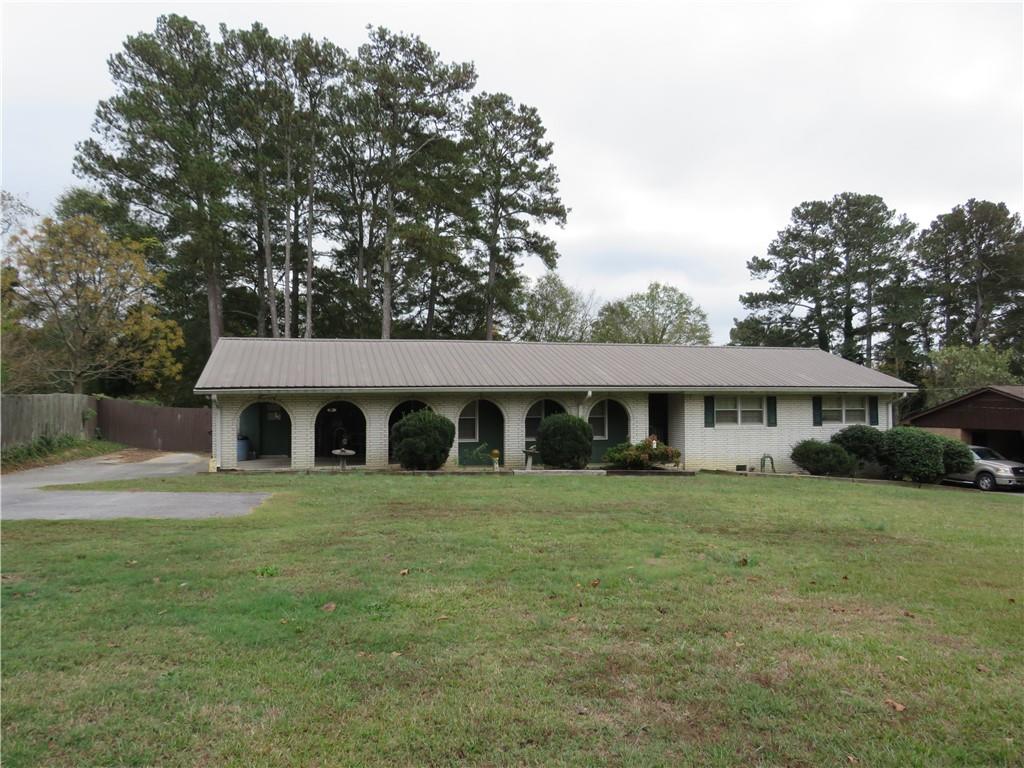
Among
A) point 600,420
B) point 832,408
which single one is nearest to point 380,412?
point 600,420

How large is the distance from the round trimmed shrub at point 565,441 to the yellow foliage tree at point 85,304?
20.7m

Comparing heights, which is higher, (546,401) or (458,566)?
(546,401)

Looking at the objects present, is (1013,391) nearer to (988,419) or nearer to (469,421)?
(988,419)

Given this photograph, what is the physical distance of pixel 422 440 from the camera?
1631 centimetres

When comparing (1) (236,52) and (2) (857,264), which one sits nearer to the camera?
(1) (236,52)

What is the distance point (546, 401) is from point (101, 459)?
15076 mm

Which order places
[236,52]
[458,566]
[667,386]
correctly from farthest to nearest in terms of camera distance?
1. [236,52]
2. [667,386]
3. [458,566]

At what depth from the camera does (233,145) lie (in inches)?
1254

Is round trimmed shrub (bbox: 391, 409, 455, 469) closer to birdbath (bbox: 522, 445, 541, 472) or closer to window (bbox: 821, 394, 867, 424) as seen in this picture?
birdbath (bbox: 522, 445, 541, 472)

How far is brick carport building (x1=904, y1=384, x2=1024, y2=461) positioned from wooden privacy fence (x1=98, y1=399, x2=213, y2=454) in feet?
99.2

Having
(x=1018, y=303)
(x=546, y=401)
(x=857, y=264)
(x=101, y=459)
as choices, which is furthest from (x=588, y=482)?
(x=1018, y=303)

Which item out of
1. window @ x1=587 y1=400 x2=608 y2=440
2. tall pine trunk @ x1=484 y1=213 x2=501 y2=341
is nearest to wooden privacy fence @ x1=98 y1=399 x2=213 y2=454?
window @ x1=587 y1=400 x2=608 y2=440

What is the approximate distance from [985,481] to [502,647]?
2224 centimetres

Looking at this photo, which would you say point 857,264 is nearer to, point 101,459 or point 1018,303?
point 1018,303
